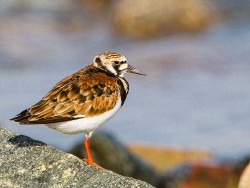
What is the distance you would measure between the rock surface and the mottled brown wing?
3035mm

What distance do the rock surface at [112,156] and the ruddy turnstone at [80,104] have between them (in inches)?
116

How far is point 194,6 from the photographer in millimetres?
21922

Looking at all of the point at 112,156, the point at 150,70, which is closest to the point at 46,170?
→ the point at 112,156

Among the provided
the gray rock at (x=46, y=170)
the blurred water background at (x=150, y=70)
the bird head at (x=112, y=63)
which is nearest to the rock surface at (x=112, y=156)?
the blurred water background at (x=150, y=70)

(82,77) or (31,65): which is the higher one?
(82,77)

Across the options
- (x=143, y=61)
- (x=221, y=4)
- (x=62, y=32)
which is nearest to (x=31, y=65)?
(x=143, y=61)

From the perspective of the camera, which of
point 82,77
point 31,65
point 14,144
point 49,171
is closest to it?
point 49,171

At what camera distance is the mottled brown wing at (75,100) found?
5.58 m

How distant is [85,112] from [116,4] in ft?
57.5

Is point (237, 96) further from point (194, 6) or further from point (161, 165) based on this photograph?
point (194, 6)

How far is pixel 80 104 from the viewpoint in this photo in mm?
5758

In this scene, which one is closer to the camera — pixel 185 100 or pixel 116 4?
pixel 185 100

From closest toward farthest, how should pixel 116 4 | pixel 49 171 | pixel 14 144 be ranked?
pixel 49 171
pixel 14 144
pixel 116 4

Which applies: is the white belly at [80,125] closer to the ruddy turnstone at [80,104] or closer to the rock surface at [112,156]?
the ruddy turnstone at [80,104]
